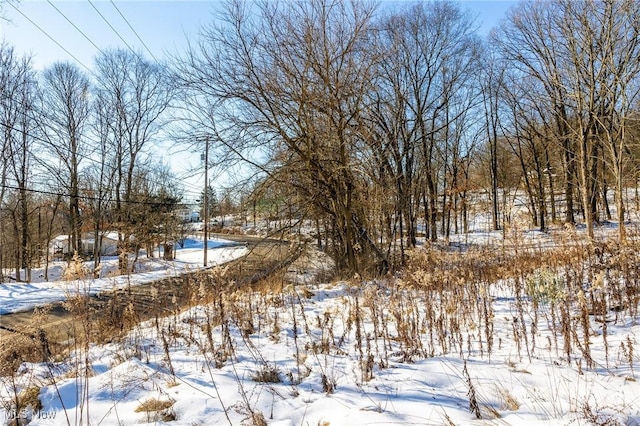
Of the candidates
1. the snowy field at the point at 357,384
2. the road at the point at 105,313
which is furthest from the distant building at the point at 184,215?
the snowy field at the point at 357,384

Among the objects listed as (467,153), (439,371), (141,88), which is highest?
(141,88)

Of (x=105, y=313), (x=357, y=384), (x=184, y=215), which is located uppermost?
(x=184, y=215)

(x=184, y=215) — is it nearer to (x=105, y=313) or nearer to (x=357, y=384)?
(x=105, y=313)

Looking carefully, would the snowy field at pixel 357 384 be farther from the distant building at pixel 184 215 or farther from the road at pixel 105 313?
the distant building at pixel 184 215

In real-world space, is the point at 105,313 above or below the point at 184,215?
below

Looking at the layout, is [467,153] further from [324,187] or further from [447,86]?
[324,187]

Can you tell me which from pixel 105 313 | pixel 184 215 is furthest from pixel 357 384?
pixel 184 215

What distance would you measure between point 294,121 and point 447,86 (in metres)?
12.0

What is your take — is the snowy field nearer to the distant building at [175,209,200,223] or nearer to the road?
the road

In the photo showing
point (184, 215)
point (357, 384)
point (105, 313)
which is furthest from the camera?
point (184, 215)

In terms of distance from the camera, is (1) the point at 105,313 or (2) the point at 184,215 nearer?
(1) the point at 105,313

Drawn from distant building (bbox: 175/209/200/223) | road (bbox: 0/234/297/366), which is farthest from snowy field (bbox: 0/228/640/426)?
distant building (bbox: 175/209/200/223)

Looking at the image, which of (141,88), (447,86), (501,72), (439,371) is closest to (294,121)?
(439,371)

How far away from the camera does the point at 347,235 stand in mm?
10328
